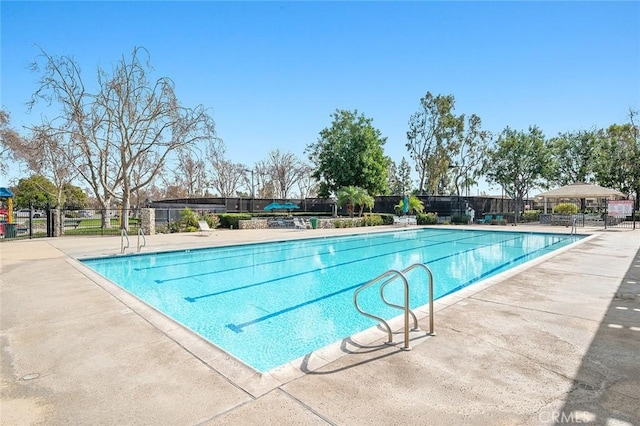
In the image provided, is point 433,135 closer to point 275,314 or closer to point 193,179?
point 193,179

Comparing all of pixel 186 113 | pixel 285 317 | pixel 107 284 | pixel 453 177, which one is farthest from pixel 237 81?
pixel 453 177

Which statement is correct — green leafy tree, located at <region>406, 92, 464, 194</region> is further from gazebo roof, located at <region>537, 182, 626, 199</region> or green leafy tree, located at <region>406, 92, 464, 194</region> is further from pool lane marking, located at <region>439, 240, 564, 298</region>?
pool lane marking, located at <region>439, 240, 564, 298</region>

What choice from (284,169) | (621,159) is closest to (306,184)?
(284,169)

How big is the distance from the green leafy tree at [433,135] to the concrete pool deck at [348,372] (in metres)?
30.3

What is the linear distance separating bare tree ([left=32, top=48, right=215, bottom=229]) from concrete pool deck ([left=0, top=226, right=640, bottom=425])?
50.7ft

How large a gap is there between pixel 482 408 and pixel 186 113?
20120 millimetres

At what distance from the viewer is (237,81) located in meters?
17.1

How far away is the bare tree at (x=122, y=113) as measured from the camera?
1764cm

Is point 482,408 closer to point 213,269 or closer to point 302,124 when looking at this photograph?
point 213,269

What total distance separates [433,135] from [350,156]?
1149 centimetres

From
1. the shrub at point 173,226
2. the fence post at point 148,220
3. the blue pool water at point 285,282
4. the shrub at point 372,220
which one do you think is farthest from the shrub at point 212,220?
the shrub at point 372,220

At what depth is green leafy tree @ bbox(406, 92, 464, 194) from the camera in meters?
32.5

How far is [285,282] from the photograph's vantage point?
8.00 metres

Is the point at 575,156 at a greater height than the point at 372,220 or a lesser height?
greater
